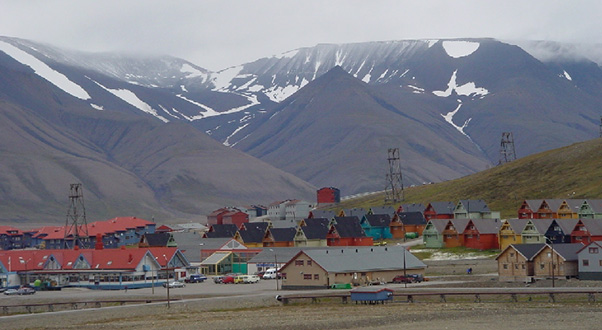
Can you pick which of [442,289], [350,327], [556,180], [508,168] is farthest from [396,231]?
[350,327]

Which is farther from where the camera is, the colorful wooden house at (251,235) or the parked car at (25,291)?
the colorful wooden house at (251,235)

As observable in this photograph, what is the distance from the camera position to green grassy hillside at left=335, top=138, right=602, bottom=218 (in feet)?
536

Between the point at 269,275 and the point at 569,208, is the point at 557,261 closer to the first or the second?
the point at 269,275

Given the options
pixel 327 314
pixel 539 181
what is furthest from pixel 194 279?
pixel 539 181

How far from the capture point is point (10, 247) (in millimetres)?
189000

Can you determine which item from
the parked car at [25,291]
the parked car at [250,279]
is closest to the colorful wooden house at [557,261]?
the parked car at [250,279]

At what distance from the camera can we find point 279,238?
451 ft

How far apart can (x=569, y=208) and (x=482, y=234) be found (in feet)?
70.4

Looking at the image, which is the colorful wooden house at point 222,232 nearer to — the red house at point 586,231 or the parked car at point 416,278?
the red house at point 586,231

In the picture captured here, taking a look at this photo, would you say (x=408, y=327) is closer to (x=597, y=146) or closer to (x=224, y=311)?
(x=224, y=311)

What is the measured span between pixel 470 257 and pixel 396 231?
119ft

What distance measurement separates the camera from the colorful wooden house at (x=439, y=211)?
157 metres

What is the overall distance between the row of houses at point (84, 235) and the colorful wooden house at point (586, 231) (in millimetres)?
85693

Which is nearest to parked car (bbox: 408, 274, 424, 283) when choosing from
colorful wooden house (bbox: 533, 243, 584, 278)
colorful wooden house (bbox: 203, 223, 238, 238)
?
colorful wooden house (bbox: 533, 243, 584, 278)
